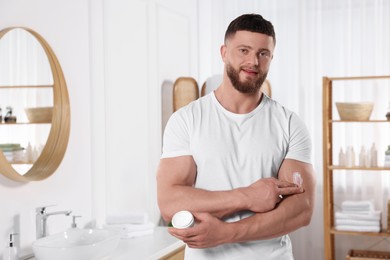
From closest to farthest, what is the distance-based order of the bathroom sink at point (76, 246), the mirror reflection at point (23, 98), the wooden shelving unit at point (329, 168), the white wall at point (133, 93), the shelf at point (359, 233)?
the bathroom sink at point (76, 246), the mirror reflection at point (23, 98), the white wall at point (133, 93), the shelf at point (359, 233), the wooden shelving unit at point (329, 168)

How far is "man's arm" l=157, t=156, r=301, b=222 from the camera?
129 cm

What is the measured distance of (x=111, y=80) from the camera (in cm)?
337

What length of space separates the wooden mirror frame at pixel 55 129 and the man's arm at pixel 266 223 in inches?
62.1

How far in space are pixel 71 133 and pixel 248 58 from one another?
1868 millimetres

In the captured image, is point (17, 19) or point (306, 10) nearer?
point (17, 19)

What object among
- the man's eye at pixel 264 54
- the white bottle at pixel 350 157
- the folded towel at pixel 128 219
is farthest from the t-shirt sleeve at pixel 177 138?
the white bottle at pixel 350 157

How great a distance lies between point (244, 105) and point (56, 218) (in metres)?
1.75

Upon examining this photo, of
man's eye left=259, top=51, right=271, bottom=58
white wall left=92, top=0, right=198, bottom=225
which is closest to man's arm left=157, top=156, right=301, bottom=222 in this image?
man's eye left=259, top=51, right=271, bottom=58

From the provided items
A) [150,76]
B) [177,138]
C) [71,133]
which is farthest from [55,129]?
[177,138]

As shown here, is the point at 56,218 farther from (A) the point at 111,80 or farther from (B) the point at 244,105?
(B) the point at 244,105

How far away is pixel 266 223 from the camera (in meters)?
1.30

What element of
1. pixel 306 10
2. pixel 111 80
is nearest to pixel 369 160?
pixel 306 10

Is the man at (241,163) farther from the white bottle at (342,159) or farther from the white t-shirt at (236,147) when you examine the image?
the white bottle at (342,159)

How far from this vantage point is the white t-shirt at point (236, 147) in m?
1.34
